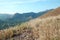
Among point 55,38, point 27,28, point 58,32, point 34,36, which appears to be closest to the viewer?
point 55,38

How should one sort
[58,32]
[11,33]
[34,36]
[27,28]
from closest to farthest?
[58,32]
[34,36]
[11,33]
[27,28]

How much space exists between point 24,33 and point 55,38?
309cm

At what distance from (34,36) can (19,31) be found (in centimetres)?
144

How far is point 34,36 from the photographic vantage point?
30.3ft

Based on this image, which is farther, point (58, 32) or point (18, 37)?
point (18, 37)

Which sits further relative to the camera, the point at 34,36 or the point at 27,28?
the point at 27,28

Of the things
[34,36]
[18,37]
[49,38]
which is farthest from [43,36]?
[18,37]

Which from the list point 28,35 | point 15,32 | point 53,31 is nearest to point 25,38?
point 28,35

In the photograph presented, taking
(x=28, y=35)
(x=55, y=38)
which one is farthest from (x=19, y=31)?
(x=55, y=38)

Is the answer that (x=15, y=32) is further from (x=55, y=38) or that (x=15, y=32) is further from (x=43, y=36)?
(x=55, y=38)

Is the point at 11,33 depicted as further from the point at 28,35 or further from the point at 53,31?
the point at 53,31

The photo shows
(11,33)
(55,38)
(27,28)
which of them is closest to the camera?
(55,38)

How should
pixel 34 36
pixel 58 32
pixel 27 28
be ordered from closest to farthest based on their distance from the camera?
pixel 58 32, pixel 34 36, pixel 27 28

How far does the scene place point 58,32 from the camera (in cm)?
784
